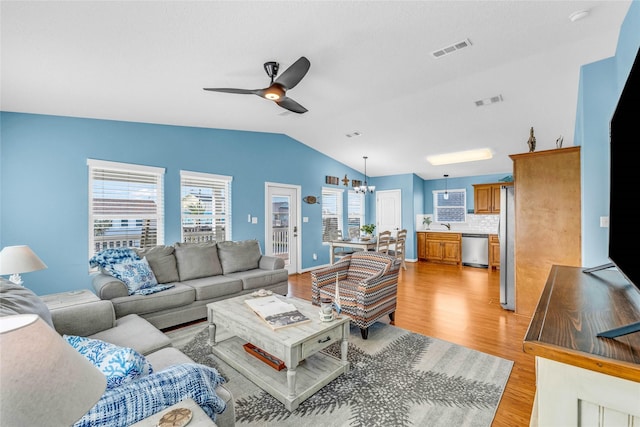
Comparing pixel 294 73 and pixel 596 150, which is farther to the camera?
pixel 596 150

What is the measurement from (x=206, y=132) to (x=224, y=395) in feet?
13.8

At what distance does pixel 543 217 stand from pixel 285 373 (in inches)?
128

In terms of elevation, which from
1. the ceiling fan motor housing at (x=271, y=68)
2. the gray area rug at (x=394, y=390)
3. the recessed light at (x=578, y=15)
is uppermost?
the recessed light at (x=578, y=15)

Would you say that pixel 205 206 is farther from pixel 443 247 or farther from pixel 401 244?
pixel 443 247

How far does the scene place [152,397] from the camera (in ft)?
3.59

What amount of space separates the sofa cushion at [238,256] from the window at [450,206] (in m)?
5.55

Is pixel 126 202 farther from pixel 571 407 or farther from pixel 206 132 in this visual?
pixel 571 407

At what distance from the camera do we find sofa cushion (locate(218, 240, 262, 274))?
4.09 metres

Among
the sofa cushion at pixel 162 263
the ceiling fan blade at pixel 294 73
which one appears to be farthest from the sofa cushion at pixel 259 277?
the ceiling fan blade at pixel 294 73

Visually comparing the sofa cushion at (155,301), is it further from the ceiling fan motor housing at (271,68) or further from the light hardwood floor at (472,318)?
the ceiling fan motor housing at (271,68)

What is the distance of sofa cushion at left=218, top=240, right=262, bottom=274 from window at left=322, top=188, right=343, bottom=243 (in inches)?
104

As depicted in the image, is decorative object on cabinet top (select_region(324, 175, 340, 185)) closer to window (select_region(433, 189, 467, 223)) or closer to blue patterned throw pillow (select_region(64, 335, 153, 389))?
window (select_region(433, 189, 467, 223))

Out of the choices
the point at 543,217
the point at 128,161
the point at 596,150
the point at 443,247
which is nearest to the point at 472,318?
the point at 543,217

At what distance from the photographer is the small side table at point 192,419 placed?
0.98m
